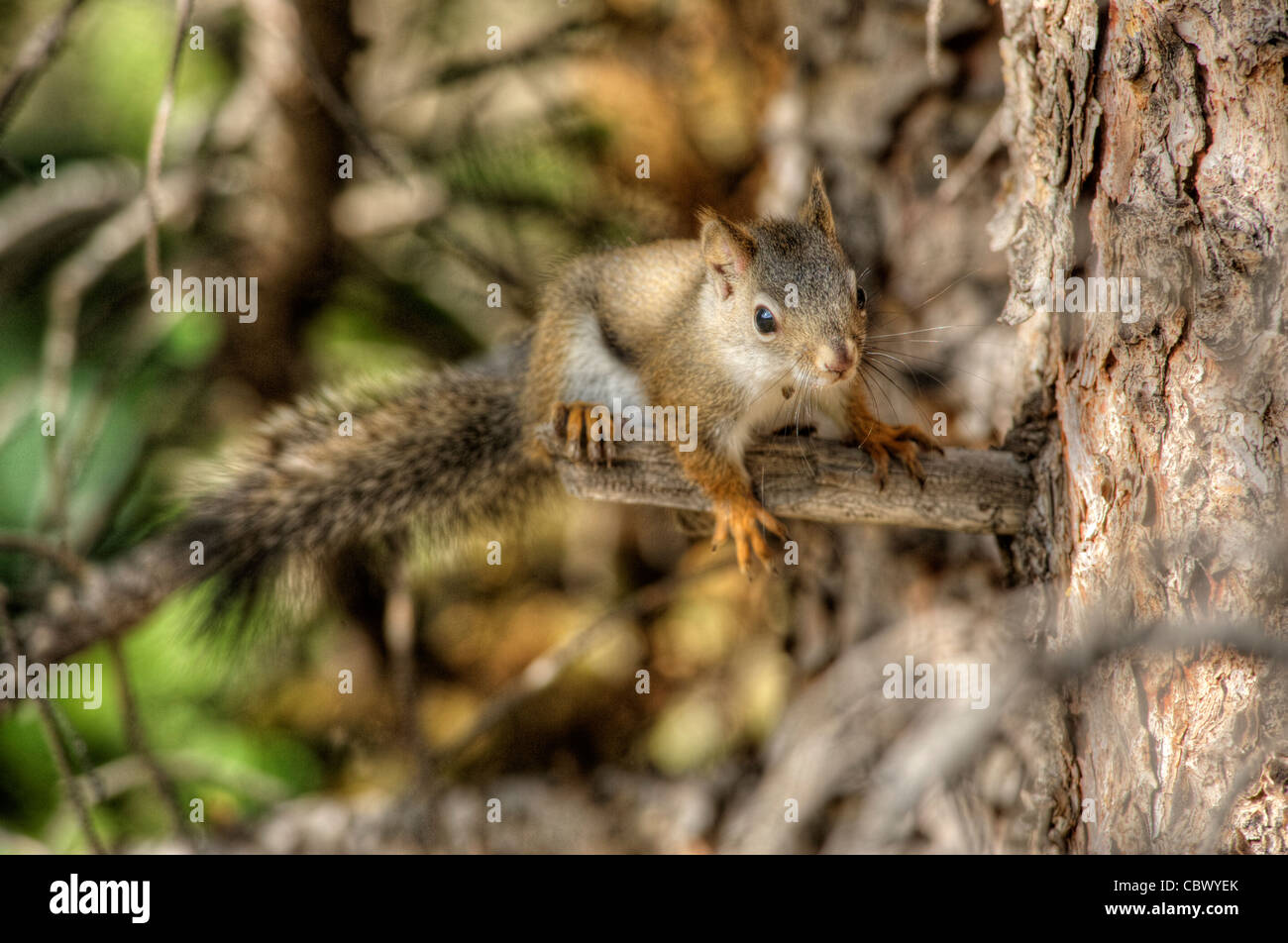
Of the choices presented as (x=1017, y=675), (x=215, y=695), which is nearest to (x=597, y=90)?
(x=215, y=695)

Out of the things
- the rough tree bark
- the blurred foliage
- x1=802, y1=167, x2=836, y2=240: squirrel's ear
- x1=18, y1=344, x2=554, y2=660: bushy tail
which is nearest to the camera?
the rough tree bark

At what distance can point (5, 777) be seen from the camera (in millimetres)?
2678

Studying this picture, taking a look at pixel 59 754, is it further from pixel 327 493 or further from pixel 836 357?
pixel 836 357

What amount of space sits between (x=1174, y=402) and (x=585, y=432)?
94cm

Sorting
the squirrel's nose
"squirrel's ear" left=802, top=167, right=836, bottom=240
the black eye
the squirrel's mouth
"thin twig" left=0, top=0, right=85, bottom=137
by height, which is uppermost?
"thin twig" left=0, top=0, right=85, bottom=137

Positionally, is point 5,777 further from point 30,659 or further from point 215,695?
point 30,659

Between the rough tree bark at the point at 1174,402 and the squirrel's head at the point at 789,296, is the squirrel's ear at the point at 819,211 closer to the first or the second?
the squirrel's head at the point at 789,296

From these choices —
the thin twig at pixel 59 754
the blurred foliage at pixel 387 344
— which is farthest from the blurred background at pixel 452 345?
the thin twig at pixel 59 754

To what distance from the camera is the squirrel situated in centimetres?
179

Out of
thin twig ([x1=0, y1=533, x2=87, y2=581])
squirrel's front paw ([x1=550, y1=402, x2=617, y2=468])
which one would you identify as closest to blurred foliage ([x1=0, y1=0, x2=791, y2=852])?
thin twig ([x1=0, y1=533, x2=87, y2=581])

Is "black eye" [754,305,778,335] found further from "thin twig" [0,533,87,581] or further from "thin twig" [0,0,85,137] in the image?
"thin twig" [0,533,87,581]

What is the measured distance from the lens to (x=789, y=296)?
1800 millimetres

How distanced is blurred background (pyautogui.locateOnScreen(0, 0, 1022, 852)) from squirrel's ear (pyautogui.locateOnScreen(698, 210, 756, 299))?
22.1 inches

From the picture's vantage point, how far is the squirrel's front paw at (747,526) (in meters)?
1.75
